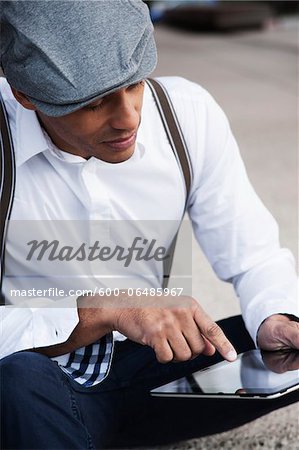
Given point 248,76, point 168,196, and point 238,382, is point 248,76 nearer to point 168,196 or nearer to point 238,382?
point 168,196

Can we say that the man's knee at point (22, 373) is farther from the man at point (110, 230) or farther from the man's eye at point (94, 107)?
the man's eye at point (94, 107)

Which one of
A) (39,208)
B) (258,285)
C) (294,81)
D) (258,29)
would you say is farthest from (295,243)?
(258,29)

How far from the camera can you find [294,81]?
237 inches

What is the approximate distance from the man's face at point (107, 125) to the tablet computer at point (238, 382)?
47 cm

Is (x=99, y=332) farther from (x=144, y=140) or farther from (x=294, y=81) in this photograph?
(x=294, y=81)

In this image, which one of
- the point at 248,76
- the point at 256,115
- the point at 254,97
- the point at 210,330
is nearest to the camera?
the point at 210,330

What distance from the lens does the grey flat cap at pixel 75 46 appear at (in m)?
1.48

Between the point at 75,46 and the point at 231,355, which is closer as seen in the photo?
the point at 75,46

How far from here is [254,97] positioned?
5562 mm

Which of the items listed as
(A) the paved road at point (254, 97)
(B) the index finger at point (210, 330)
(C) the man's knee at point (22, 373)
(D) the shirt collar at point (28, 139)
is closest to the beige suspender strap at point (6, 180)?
(D) the shirt collar at point (28, 139)

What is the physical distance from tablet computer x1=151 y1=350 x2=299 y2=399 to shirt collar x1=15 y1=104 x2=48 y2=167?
1.75 feet

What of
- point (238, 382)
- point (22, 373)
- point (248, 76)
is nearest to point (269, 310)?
point (238, 382)

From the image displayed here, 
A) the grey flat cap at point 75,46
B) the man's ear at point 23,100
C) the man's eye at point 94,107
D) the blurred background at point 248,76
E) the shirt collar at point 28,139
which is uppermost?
the grey flat cap at point 75,46

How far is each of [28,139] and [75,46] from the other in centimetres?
→ 30
